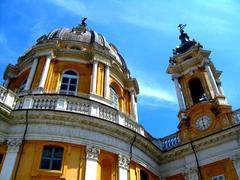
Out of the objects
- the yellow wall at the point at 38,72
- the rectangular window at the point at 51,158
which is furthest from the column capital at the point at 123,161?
the yellow wall at the point at 38,72

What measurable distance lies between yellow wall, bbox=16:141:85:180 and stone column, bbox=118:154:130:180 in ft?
6.10

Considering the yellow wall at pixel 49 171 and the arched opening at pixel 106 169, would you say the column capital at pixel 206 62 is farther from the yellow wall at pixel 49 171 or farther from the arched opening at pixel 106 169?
the yellow wall at pixel 49 171

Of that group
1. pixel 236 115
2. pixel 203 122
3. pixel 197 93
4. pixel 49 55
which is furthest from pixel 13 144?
pixel 197 93

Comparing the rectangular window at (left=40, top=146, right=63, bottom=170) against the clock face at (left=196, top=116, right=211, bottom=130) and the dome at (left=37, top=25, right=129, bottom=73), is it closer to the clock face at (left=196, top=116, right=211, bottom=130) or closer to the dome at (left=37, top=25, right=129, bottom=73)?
the clock face at (left=196, top=116, right=211, bottom=130)

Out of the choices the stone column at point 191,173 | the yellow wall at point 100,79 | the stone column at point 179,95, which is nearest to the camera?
the stone column at point 191,173

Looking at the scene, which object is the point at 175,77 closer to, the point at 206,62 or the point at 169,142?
the point at 206,62

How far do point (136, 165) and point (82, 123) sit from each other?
142 inches

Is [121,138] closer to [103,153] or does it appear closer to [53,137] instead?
[103,153]

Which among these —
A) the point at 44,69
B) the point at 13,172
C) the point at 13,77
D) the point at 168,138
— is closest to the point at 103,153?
the point at 13,172

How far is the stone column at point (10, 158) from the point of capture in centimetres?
1154

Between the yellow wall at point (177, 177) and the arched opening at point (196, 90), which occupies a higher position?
the arched opening at point (196, 90)

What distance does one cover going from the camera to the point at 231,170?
1449 cm

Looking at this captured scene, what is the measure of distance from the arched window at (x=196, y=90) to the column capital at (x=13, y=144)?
43.7ft

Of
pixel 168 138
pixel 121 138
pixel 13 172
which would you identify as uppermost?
pixel 168 138
